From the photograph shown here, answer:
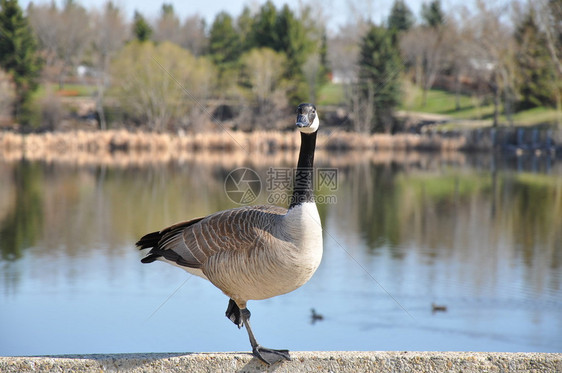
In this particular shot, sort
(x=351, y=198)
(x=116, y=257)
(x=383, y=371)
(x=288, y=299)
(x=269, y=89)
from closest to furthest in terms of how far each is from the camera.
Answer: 1. (x=383, y=371)
2. (x=288, y=299)
3. (x=116, y=257)
4. (x=351, y=198)
5. (x=269, y=89)

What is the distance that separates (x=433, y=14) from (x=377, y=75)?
17.7 m

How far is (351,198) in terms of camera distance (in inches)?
850

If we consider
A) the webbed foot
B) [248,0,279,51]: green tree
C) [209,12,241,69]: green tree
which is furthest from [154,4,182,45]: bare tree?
the webbed foot

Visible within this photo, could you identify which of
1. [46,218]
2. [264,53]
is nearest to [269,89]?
[264,53]

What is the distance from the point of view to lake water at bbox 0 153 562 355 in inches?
322

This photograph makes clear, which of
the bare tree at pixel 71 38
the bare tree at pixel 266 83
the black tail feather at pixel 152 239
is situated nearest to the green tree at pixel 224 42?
the bare tree at pixel 266 83

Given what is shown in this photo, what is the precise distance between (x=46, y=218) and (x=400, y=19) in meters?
50.7

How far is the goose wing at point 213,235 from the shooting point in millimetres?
4064

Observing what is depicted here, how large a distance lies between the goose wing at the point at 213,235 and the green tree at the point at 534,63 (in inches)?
1739

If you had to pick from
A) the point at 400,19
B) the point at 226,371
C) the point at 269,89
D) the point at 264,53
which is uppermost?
the point at 400,19

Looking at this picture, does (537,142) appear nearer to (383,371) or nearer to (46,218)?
(46,218)

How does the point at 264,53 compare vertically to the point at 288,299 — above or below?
above

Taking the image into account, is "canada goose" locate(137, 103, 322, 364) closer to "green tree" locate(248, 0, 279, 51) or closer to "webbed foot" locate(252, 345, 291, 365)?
"webbed foot" locate(252, 345, 291, 365)

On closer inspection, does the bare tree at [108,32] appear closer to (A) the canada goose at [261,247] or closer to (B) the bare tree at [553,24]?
(B) the bare tree at [553,24]
